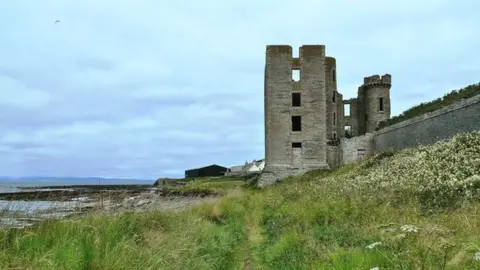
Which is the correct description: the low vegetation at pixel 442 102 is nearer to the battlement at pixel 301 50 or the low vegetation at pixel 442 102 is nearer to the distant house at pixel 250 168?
the battlement at pixel 301 50

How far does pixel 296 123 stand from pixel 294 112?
3.76 feet

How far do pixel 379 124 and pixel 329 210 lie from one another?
41179mm

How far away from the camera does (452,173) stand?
14.2 metres

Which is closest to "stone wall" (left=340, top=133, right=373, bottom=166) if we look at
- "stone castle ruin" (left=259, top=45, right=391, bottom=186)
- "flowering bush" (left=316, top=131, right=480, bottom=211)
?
"stone castle ruin" (left=259, top=45, right=391, bottom=186)

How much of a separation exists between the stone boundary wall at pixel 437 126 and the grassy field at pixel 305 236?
20.1 feet

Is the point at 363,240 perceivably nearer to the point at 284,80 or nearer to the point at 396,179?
the point at 396,179

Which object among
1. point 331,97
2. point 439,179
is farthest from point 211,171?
point 439,179

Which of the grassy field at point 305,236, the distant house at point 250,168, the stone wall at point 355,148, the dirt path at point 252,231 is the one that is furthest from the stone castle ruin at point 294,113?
the grassy field at point 305,236

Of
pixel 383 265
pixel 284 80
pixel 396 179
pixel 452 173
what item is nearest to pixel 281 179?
pixel 284 80

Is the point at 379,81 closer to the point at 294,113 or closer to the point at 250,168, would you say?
the point at 294,113

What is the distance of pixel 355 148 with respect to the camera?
41.9 m

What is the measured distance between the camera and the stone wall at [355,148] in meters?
41.7

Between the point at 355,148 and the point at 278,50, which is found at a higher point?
the point at 278,50

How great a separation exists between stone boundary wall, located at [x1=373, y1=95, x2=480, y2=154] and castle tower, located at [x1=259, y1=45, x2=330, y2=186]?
5847mm
